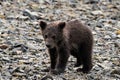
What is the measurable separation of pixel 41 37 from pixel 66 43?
3312mm

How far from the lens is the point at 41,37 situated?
13.6m

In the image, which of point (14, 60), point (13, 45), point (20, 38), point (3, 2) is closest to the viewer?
point (14, 60)

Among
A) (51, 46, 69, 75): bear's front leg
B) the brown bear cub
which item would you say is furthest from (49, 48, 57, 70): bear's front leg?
(51, 46, 69, 75): bear's front leg

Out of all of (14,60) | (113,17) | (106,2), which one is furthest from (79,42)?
(106,2)

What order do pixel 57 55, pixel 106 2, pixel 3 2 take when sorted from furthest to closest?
pixel 106 2 → pixel 3 2 → pixel 57 55

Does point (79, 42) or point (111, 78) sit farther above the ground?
point (79, 42)

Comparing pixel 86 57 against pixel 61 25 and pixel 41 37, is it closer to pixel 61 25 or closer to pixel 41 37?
pixel 61 25

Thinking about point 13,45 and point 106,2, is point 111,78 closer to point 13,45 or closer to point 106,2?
point 13,45

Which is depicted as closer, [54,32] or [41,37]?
[54,32]

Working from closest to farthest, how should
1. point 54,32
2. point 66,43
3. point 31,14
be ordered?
point 54,32 → point 66,43 → point 31,14

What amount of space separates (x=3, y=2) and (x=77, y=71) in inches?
288

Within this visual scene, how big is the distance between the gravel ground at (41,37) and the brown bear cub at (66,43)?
0.23m

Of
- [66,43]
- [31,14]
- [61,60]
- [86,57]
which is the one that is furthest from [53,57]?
[31,14]

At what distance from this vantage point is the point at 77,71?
35.6ft
